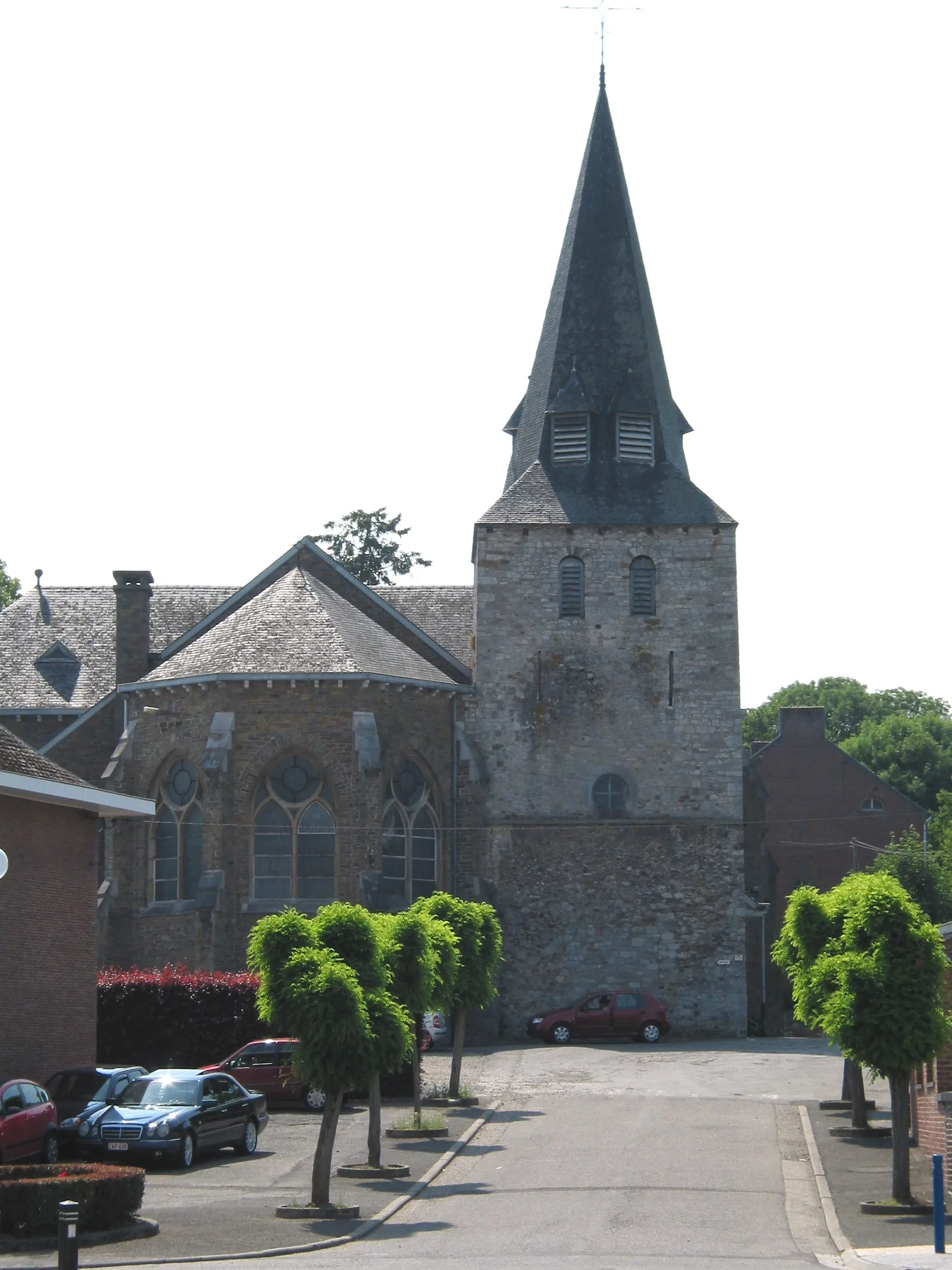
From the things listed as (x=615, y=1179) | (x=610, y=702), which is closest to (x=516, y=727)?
(x=610, y=702)

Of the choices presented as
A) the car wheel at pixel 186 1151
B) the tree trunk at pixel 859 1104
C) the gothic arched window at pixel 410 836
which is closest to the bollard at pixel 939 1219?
the tree trunk at pixel 859 1104

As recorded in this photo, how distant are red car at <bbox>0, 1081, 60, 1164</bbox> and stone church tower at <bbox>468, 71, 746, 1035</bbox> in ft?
65.0

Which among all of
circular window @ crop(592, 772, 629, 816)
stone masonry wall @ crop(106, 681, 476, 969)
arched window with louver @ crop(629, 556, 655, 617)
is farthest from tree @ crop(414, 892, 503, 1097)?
arched window with louver @ crop(629, 556, 655, 617)

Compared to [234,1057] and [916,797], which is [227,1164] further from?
[916,797]

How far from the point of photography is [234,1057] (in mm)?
28156

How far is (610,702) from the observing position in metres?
41.3

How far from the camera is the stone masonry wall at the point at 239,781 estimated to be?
37.2 meters

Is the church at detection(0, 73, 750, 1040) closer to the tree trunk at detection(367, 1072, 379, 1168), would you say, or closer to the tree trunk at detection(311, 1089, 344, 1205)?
the tree trunk at detection(367, 1072, 379, 1168)

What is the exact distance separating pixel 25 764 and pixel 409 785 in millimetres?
15138

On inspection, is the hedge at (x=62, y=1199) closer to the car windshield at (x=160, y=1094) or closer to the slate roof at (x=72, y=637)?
the car windshield at (x=160, y=1094)

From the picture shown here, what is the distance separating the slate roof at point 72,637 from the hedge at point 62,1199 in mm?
27916

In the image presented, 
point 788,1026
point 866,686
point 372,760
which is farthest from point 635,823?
point 866,686

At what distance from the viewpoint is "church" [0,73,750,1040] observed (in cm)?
3788

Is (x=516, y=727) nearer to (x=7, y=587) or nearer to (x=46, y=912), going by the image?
(x=46, y=912)
